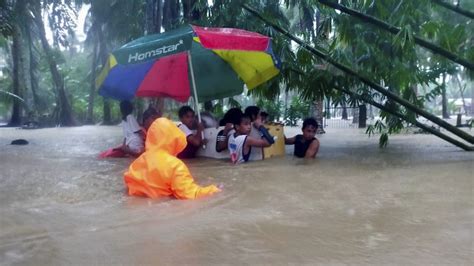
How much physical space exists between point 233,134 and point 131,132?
180 centimetres

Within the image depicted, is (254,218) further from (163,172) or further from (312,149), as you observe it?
(312,149)

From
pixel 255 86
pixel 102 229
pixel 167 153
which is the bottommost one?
pixel 102 229

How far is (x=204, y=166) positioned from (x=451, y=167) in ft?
11.0

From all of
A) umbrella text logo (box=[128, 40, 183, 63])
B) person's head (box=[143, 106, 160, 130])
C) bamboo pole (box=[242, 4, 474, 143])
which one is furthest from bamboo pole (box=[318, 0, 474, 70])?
person's head (box=[143, 106, 160, 130])

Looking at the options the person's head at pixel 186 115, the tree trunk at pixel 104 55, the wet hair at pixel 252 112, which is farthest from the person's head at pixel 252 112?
the tree trunk at pixel 104 55

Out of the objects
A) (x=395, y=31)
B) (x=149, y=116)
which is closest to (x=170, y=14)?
(x=149, y=116)

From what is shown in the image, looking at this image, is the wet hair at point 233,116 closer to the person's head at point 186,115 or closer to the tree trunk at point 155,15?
the person's head at point 186,115

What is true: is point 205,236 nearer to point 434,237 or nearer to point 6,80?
point 434,237

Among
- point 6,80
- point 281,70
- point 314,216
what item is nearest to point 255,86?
point 281,70

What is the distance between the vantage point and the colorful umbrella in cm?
691

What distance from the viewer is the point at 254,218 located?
431cm

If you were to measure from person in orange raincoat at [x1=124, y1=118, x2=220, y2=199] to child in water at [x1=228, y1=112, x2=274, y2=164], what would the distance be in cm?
199

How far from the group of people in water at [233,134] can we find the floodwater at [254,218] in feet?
1.34

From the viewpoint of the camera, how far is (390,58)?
27.4ft
